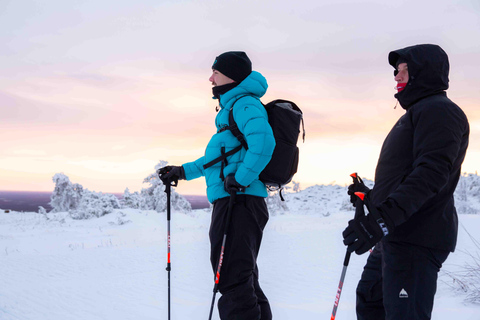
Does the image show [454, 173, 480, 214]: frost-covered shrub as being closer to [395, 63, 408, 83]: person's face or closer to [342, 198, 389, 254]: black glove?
[395, 63, 408, 83]: person's face

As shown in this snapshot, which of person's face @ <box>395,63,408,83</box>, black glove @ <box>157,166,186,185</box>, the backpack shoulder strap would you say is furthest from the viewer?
black glove @ <box>157,166,186,185</box>

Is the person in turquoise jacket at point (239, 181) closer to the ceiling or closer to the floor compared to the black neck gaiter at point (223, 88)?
closer to the floor

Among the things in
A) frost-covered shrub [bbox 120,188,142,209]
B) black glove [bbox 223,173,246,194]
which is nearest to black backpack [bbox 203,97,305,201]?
black glove [bbox 223,173,246,194]

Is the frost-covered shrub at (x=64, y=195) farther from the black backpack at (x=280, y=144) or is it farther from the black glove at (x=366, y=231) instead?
the black glove at (x=366, y=231)

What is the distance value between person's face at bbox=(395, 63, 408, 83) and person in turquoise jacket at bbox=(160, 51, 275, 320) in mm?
1089

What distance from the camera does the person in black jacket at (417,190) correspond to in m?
2.38

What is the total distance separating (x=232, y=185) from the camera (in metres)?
3.33

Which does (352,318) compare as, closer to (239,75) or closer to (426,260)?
(426,260)

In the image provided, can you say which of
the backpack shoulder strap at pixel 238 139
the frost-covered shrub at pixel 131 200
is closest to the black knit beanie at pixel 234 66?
the backpack shoulder strap at pixel 238 139

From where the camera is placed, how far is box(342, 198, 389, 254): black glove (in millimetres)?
2395

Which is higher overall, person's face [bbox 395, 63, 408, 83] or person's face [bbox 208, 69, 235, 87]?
person's face [bbox 208, 69, 235, 87]

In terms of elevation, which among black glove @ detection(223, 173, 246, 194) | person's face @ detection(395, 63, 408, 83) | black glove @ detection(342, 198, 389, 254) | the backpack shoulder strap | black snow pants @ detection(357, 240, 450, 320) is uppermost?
person's face @ detection(395, 63, 408, 83)

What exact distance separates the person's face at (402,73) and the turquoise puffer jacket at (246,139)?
1088 mm

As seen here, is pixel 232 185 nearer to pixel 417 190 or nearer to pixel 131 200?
pixel 417 190
